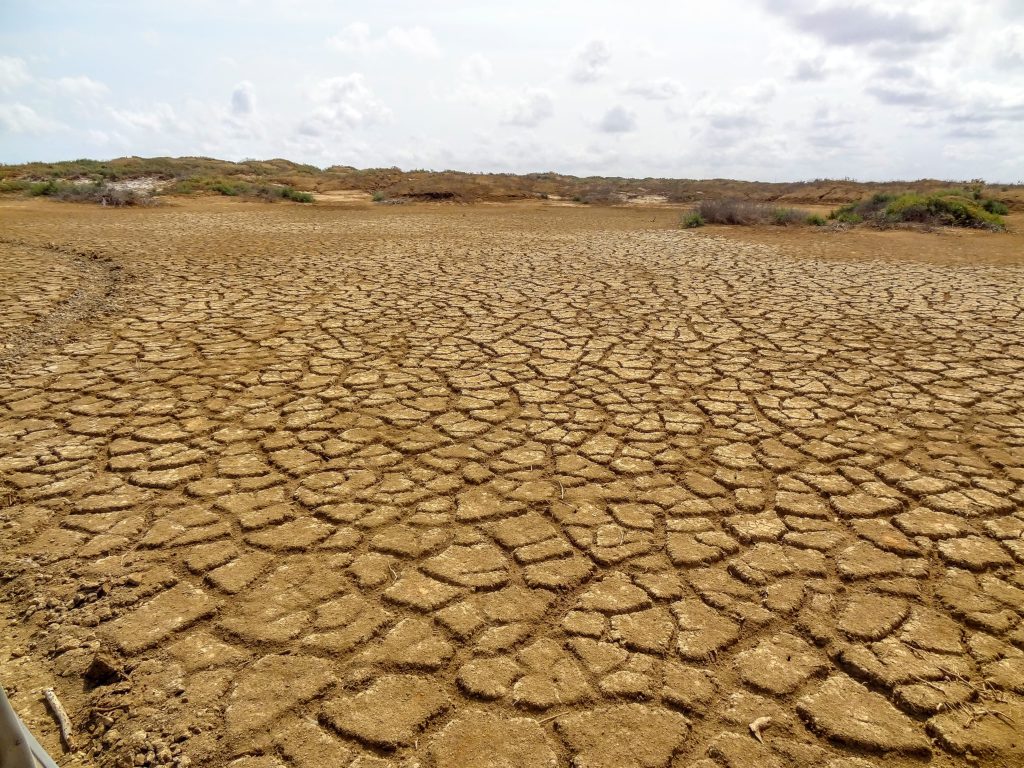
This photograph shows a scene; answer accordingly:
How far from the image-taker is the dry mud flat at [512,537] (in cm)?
161

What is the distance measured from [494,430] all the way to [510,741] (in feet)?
5.73

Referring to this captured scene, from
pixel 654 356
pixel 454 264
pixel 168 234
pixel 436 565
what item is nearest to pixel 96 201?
pixel 168 234

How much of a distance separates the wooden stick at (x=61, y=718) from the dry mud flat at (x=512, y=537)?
0.03 m

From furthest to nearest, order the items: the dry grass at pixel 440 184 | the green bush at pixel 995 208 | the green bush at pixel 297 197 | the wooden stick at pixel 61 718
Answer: the dry grass at pixel 440 184
the green bush at pixel 297 197
the green bush at pixel 995 208
the wooden stick at pixel 61 718

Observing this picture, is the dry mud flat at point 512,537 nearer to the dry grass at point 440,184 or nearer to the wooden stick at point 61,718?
the wooden stick at point 61,718

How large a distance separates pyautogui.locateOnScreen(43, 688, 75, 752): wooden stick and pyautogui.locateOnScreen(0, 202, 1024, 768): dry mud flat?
0.03 meters

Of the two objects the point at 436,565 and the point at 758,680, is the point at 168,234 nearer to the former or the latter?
the point at 436,565

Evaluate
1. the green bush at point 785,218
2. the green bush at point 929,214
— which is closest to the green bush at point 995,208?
the green bush at point 929,214

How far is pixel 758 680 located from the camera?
1.73 meters

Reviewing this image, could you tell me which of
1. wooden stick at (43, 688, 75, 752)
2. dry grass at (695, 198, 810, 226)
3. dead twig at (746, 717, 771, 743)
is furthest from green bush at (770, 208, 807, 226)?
wooden stick at (43, 688, 75, 752)

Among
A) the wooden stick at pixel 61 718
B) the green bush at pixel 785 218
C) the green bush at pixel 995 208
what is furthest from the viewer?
the green bush at pixel 995 208

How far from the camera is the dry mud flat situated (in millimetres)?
1609

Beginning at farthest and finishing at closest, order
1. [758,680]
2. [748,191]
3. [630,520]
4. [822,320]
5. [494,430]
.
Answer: [748,191], [822,320], [494,430], [630,520], [758,680]

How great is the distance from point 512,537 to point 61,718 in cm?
135
